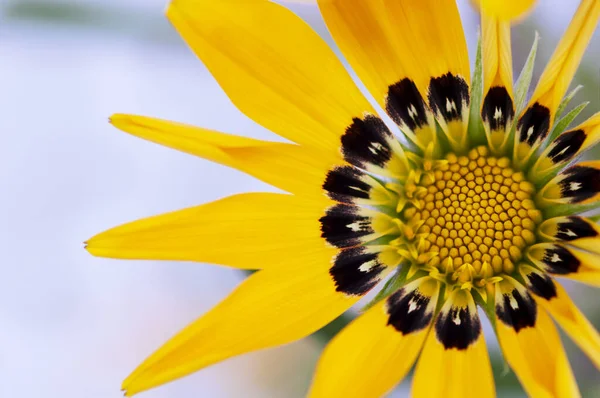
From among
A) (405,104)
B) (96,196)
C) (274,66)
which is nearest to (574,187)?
(405,104)

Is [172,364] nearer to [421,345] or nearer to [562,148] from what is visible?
[421,345]

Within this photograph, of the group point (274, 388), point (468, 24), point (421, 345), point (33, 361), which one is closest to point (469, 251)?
point (421, 345)

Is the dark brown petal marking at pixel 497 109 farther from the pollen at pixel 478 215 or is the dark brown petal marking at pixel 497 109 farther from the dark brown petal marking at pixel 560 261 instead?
the dark brown petal marking at pixel 560 261

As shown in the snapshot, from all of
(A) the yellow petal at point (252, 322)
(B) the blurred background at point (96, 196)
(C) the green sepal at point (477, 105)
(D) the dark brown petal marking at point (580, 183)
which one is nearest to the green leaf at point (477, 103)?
(C) the green sepal at point (477, 105)

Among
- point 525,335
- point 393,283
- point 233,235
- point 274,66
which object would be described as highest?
point 274,66

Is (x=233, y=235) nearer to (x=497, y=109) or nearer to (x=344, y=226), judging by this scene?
(x=344, y=226)

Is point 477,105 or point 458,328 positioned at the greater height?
point 477,105

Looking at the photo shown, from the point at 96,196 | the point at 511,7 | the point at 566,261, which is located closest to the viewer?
the point at 511,7
